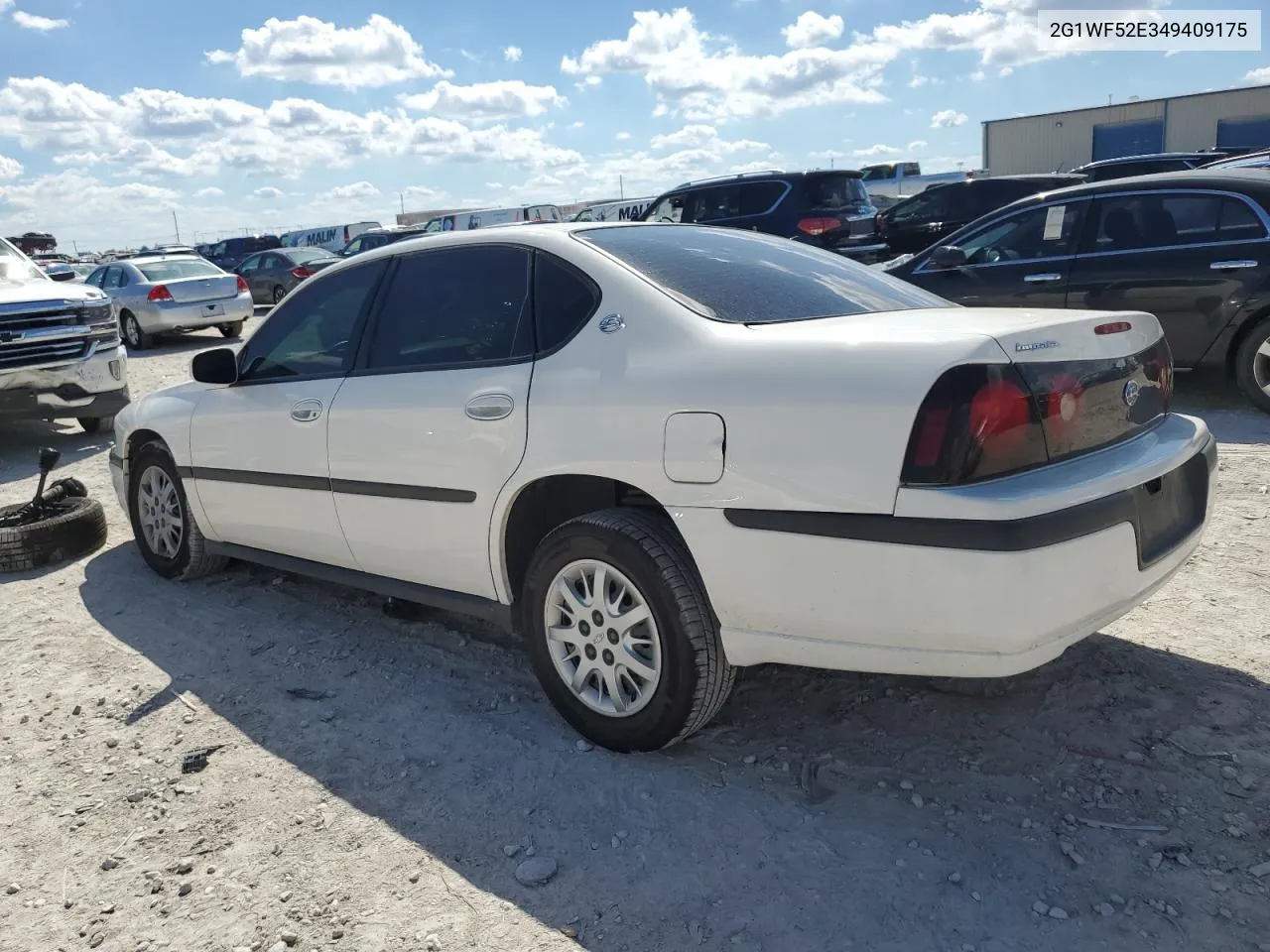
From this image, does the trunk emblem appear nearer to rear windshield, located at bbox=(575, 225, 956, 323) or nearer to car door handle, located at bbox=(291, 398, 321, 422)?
rear windshield, located at bbox=(575, 225, 956, 323)

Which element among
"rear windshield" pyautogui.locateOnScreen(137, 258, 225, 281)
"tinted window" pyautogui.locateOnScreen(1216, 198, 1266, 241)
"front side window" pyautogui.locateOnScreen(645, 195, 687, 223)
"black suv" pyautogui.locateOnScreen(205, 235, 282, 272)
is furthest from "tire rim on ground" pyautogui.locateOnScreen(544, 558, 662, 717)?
"black suv" pyautogui.locateOnScreen(205, 235, 282, 272)

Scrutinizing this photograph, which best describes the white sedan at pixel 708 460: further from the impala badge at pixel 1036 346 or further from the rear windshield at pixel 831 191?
the rear windshield at pixel 831 191

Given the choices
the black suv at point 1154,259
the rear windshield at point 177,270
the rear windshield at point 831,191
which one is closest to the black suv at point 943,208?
the rear windshield at point 831,191

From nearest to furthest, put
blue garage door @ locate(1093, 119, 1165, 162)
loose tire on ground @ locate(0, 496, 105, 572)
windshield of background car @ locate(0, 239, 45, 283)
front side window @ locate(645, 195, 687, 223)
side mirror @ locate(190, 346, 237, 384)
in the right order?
side mirror @ locate(190, 346, 237, 384) < loose tire on ground @ locate(0, 496, 105, 572) < windshield of background car @ locate(0, 239, 45, 283) < front side window @ locate(645, 195, 687, 223) < blue garage door @ locate(1093, 119, 1165, 162)

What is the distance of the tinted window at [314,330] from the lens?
407 centimetres

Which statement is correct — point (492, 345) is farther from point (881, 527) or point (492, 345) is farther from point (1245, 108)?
point (1245, 108)

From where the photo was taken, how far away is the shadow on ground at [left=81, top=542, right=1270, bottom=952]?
8.04ft

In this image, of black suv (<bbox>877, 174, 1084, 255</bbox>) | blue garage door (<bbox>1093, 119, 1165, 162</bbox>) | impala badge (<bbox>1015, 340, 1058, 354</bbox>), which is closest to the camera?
impala badge (<bbox>1015, 340, 1058, 354</bbox>)

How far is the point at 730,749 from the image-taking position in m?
3.23

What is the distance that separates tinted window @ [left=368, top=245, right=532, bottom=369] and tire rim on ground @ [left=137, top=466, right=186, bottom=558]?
71.7 inches

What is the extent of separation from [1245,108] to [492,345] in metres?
42.3

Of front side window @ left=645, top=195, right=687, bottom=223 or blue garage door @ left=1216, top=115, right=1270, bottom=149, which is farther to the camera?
blue garage door @ left=1216, top=115, right=1270, bottom=149

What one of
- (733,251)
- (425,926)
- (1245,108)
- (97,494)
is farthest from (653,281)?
(1245,108)

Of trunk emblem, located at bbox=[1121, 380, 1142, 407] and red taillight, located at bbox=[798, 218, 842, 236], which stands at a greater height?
red taillight, located at bbox=[798, 218, 842, 236]
